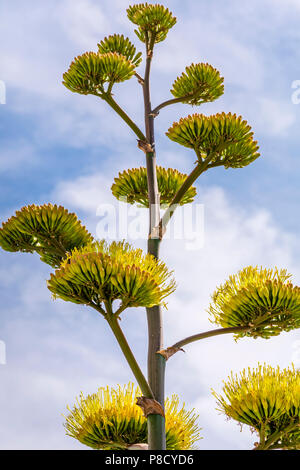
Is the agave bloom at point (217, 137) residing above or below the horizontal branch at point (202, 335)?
above

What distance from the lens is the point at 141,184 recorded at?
431 centimetres

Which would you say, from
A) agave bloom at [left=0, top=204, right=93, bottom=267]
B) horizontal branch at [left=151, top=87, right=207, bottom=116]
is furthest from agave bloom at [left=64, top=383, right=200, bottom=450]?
horizontal branch at [left=151, top=87, right=207, bottom=116]

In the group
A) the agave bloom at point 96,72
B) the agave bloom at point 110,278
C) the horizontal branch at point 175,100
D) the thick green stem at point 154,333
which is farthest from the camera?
the horizontal branch at point 175,100

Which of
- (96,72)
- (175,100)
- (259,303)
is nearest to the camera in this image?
(259,303)

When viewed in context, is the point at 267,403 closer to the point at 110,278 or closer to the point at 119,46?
the point at 110,278

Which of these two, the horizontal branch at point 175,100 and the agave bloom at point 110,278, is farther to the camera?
the horizontal branch at point 175,100

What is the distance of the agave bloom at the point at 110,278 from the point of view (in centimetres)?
274

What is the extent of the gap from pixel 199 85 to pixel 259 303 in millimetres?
1880

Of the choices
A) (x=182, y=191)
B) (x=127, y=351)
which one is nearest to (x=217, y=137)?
(x=182, y=191)

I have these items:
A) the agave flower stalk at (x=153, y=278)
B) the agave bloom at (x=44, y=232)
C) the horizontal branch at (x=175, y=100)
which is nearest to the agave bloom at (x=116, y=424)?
the agave flower stalk at (x=153, y=278)

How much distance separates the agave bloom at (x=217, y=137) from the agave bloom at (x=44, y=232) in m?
0.87

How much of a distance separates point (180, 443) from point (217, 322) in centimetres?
83

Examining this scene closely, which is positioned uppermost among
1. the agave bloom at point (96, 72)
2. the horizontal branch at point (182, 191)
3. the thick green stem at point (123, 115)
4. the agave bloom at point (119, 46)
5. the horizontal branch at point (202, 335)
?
the agave bloom at point (119, 46)

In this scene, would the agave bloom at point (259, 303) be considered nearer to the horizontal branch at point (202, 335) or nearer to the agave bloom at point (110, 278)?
the horizontal branch at point (202, 335)
